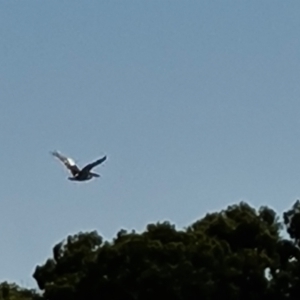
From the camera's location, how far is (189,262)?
6162 cm

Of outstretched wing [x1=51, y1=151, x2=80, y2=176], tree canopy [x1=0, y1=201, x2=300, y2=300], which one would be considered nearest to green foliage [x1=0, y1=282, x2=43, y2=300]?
tree canopy [x1=0, y1=201, x2=300, y2=300]

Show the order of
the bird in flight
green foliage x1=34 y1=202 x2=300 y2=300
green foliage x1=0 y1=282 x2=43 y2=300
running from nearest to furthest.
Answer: the bird in flight, green foliage x1=34 y1=202 x2=300 y2=300, green foliage x1=0 y1=282 x2=43 y2=300

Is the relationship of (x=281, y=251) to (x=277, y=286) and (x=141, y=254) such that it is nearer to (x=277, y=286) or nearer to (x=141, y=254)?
(x=277, y=286)

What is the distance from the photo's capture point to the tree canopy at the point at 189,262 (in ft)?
202

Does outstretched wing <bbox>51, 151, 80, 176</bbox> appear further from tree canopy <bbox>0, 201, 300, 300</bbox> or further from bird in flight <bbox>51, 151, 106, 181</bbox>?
tree canopy <bbox>0, 201, 300, 300</bbox>

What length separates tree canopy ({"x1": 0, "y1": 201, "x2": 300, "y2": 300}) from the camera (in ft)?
202

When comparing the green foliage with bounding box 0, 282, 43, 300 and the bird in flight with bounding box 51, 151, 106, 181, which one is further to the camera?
the green foliage with bounding box 0, 282, 43, 300

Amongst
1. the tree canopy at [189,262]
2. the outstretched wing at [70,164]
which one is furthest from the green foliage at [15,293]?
the outstretched wing at [70,164]

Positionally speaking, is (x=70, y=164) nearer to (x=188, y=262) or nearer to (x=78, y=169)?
(x=78, y=169)

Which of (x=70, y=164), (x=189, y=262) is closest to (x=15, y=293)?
(x=189, y=262)

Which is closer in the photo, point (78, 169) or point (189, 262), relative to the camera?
point (78, 169)

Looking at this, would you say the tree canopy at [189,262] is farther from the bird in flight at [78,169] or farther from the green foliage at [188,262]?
the bird in flight at [78,169]

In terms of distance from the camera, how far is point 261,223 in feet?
219

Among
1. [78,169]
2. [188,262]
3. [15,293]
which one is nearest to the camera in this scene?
[78,169]
